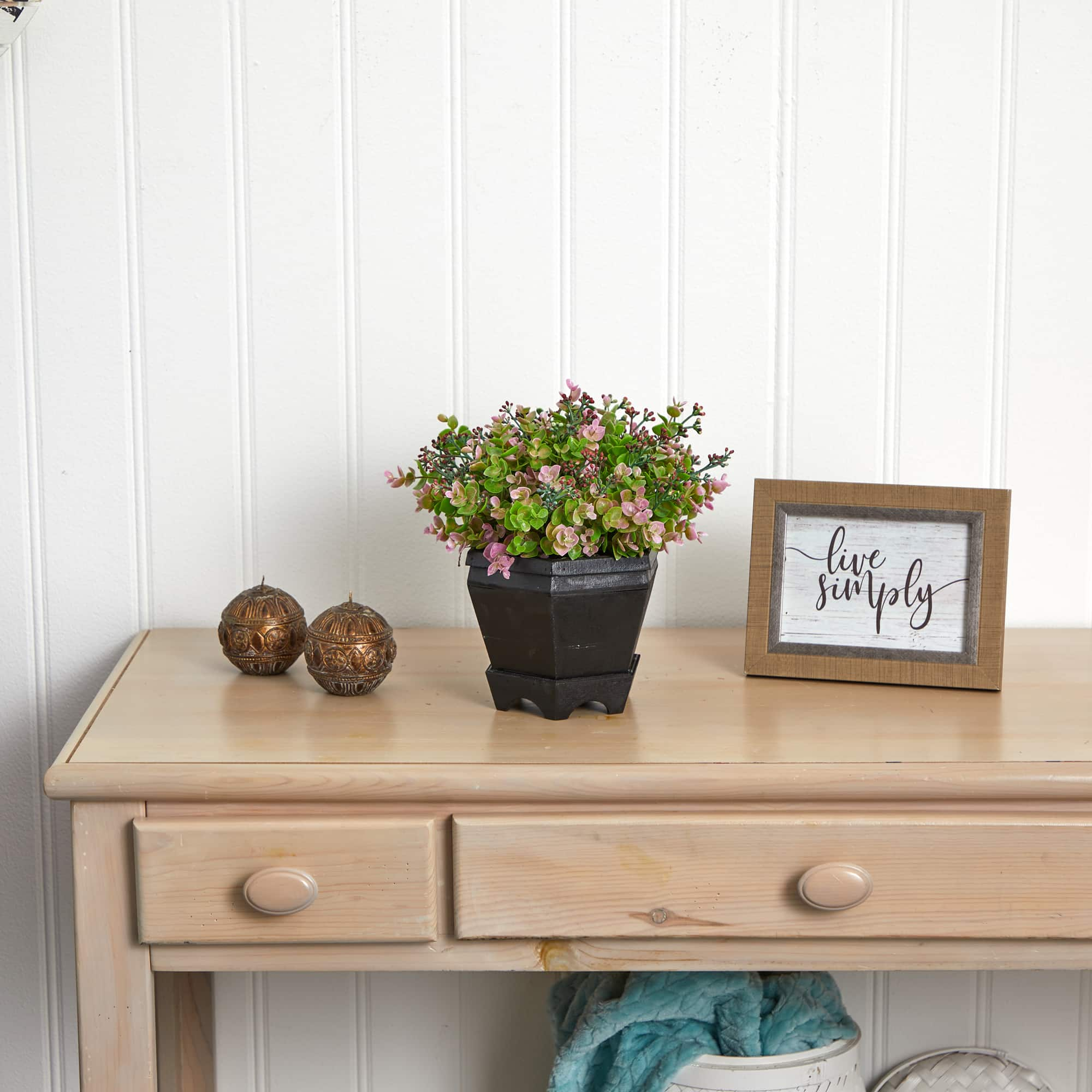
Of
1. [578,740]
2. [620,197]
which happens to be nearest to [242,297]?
[620,197]

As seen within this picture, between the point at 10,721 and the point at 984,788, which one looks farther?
the point at 10,721

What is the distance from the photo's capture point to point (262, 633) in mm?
1037

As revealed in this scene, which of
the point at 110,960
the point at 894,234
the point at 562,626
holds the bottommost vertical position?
the point at 110,960

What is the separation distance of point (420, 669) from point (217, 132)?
65 cm

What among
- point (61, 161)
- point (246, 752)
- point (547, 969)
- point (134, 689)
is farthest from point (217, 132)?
point (547, 969)

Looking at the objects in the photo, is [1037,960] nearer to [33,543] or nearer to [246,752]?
[246,752]

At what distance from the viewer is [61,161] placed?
1.19 meters

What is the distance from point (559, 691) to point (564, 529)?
0.49 ft

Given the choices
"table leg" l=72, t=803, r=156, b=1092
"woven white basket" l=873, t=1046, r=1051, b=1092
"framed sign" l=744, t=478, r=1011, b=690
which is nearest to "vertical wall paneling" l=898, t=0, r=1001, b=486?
"framed sign" l=744, t=478, r=1011, b=690

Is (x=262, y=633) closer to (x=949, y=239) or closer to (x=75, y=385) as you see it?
(x=75, y=385)

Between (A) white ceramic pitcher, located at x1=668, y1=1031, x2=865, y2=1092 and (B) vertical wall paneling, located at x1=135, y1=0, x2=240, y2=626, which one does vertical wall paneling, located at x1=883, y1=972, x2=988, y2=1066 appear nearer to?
(A) white ceramic pitcher, located at x1=668, y1=1031, x2=865, y2=1092

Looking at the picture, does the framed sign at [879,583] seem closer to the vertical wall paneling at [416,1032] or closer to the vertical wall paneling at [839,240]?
the vertical wall paneling at [839,240]

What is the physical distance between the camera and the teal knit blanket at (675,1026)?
1048 millimetres

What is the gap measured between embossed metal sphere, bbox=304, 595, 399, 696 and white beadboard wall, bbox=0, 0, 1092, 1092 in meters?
0.28
